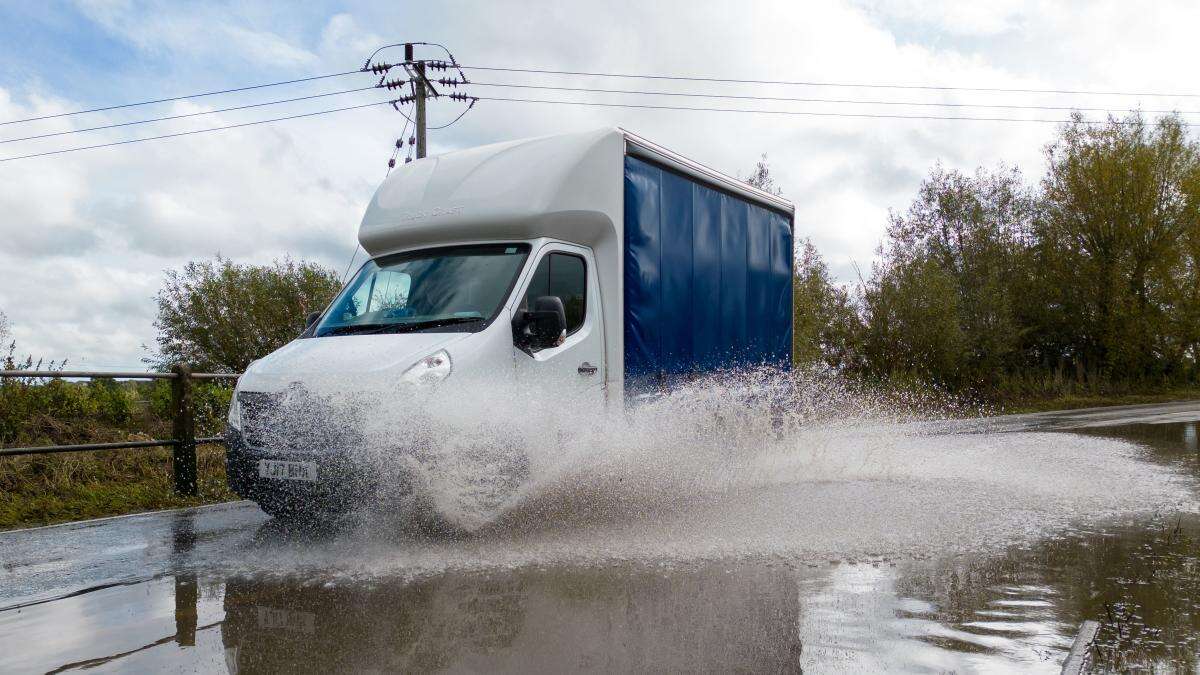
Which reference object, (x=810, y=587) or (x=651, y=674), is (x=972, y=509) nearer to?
(x=810, y=587)

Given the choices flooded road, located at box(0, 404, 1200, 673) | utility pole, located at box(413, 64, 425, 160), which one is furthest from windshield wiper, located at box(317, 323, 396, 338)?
utility pole, located at box(413, 64, 425, 160)

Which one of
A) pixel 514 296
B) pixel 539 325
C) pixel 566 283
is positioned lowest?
pixel 539 325

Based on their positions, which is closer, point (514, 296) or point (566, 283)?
point (514, 296)

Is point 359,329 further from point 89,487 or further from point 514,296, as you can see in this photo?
point 89,487

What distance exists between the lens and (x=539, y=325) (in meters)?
6.64

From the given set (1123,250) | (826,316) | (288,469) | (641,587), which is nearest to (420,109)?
(826,316)

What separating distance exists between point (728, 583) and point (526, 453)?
6.48 ft

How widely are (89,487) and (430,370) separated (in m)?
4.77

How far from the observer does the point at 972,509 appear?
7508 millimetres

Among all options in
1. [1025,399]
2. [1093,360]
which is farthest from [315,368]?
[1093,360]

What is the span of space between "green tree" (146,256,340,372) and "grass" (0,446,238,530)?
83.4 feet

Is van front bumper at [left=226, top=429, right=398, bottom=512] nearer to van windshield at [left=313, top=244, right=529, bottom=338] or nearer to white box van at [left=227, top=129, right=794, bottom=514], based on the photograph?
white box van at [left=227, top=129, right=794, bottom=514]

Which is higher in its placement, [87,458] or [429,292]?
[429,292]

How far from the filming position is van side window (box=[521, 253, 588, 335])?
7.10 meters
